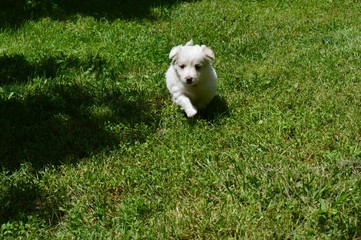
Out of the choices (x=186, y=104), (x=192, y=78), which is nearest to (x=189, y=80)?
(x=192, y=78)

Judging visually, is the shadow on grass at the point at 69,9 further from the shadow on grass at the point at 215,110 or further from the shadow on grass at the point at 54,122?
the shadow on grass at the point at 215,110

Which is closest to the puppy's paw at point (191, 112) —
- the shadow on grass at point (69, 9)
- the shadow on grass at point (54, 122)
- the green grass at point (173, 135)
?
the green grass at point (173, 135)

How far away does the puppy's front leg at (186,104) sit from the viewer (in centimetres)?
570

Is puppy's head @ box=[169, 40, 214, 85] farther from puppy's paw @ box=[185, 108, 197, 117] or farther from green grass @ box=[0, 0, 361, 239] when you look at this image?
green grass @ box=[0, 0, 361, 239]

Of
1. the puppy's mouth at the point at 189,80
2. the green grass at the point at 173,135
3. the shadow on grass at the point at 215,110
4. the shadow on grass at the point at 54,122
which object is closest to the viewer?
the green grass at the point at 173,135

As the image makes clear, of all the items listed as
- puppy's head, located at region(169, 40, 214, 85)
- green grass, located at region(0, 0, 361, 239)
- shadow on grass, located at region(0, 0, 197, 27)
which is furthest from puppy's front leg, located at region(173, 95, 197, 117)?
shadow on grass, located at region(0, 0, 197, 27)

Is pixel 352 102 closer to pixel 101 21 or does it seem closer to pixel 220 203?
pixel 220 203

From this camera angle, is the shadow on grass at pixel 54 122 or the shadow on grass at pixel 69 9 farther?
the shadow on grass at pixel 69 9

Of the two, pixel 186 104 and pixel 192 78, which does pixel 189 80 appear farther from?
pixel 186 104

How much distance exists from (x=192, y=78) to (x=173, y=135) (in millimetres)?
748

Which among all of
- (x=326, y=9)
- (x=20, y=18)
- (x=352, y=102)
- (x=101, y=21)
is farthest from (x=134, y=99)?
(x=326, y=9)

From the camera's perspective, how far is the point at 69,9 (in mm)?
11008

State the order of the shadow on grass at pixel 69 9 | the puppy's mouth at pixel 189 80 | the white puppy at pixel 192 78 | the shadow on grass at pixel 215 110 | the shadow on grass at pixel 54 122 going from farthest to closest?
the shadow on grass at pixel 69 9 → the shadow on grass at pixel 215 110 → the white puppy at pixel 192 78 → the puppy's mouth at pixel 189 80 → the shadow on grass at pixel 54 122

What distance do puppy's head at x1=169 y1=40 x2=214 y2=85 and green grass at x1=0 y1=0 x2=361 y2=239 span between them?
0.52 metres
